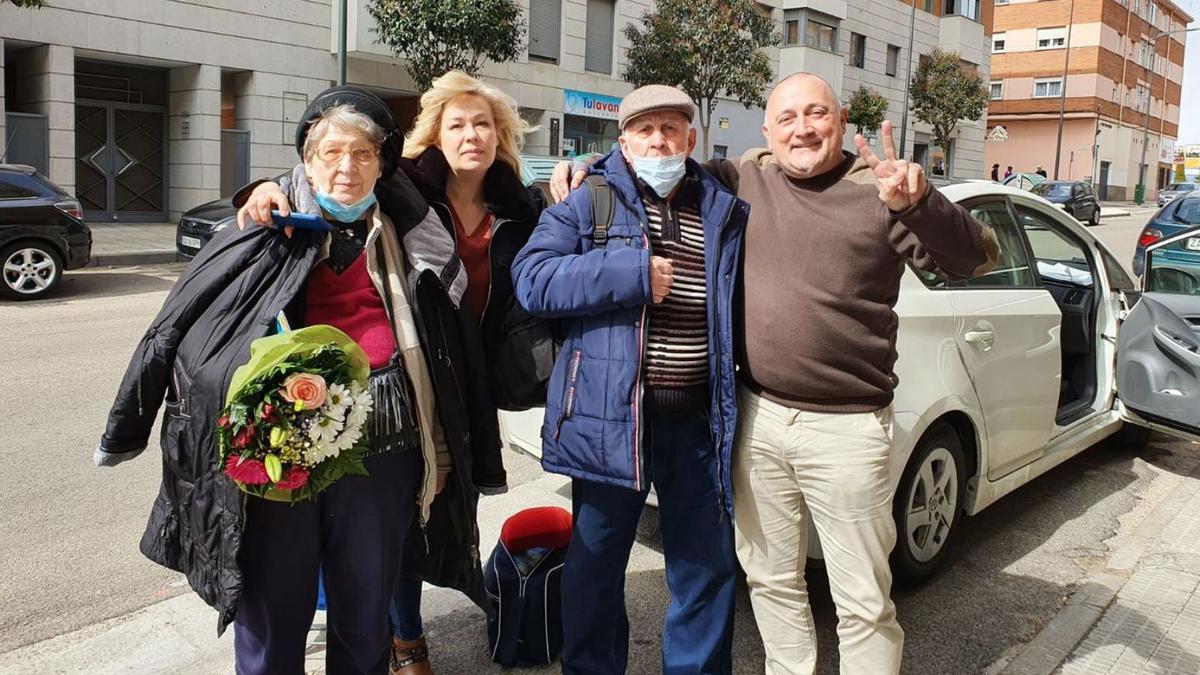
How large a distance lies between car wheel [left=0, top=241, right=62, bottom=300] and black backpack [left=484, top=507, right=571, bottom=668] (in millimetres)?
9532

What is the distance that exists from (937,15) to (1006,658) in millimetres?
41601

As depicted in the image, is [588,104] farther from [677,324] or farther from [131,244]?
[677,324]

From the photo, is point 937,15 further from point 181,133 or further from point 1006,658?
point 1006,658

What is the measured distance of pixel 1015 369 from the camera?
4.14m

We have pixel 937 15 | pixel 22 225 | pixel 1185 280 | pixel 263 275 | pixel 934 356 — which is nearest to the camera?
pixel 263 275

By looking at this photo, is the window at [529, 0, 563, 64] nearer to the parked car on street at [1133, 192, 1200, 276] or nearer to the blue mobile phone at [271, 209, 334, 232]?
the parked car on street at [1133, 192, 1200, 276]

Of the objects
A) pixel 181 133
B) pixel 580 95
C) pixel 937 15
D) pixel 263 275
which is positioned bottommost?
pixel 263 275

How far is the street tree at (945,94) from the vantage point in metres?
35.0

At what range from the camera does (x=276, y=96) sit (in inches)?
778

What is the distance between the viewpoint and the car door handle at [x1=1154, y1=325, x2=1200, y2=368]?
4.65m

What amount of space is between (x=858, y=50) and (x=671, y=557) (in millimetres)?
35844

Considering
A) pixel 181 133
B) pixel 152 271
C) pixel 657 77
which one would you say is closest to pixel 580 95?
pixel 657 77

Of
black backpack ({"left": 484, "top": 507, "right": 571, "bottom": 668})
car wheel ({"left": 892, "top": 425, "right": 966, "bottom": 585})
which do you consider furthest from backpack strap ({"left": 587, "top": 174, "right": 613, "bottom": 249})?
car wheel ({"left": 892, "top": 425, "right": 966, "bottom": 585})

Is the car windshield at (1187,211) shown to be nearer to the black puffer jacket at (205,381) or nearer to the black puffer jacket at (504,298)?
the black puffer jacket at (504,298)
